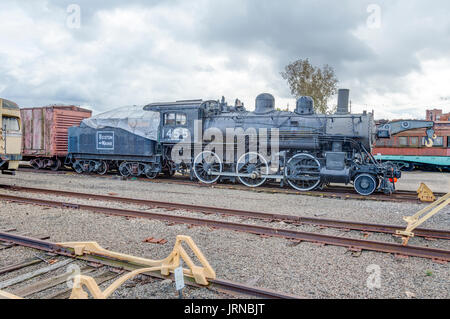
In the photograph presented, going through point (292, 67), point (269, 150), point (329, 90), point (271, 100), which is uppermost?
point (292, 67)

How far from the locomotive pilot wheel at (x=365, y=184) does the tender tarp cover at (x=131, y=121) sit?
27.6ft

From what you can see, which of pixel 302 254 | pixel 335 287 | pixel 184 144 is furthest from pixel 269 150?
pixel 335 287

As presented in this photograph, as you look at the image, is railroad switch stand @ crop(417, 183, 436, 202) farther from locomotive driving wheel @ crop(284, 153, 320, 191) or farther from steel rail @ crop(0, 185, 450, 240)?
steel rail @ crop(0, 185, 450, 240)

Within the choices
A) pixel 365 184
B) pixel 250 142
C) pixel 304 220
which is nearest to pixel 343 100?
pixel 365 184

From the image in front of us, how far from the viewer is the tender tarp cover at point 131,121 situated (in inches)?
588

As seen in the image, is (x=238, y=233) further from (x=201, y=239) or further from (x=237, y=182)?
(x=237, y=182)

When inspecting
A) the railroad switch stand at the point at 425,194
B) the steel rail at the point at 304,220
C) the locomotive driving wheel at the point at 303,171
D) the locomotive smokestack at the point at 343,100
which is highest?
the locomotive smokestack at the point at 343,100

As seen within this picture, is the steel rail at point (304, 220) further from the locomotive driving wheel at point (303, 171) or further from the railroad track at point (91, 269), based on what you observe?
the locomotive driving wheel at point (303, 171)

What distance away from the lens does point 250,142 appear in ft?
43.2

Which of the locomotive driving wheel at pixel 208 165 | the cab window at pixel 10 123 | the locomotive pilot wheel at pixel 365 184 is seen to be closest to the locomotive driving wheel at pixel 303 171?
the locomotive pilot wheel at pixel 365 184

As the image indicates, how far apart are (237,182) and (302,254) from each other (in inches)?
365

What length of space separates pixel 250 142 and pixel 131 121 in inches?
228
